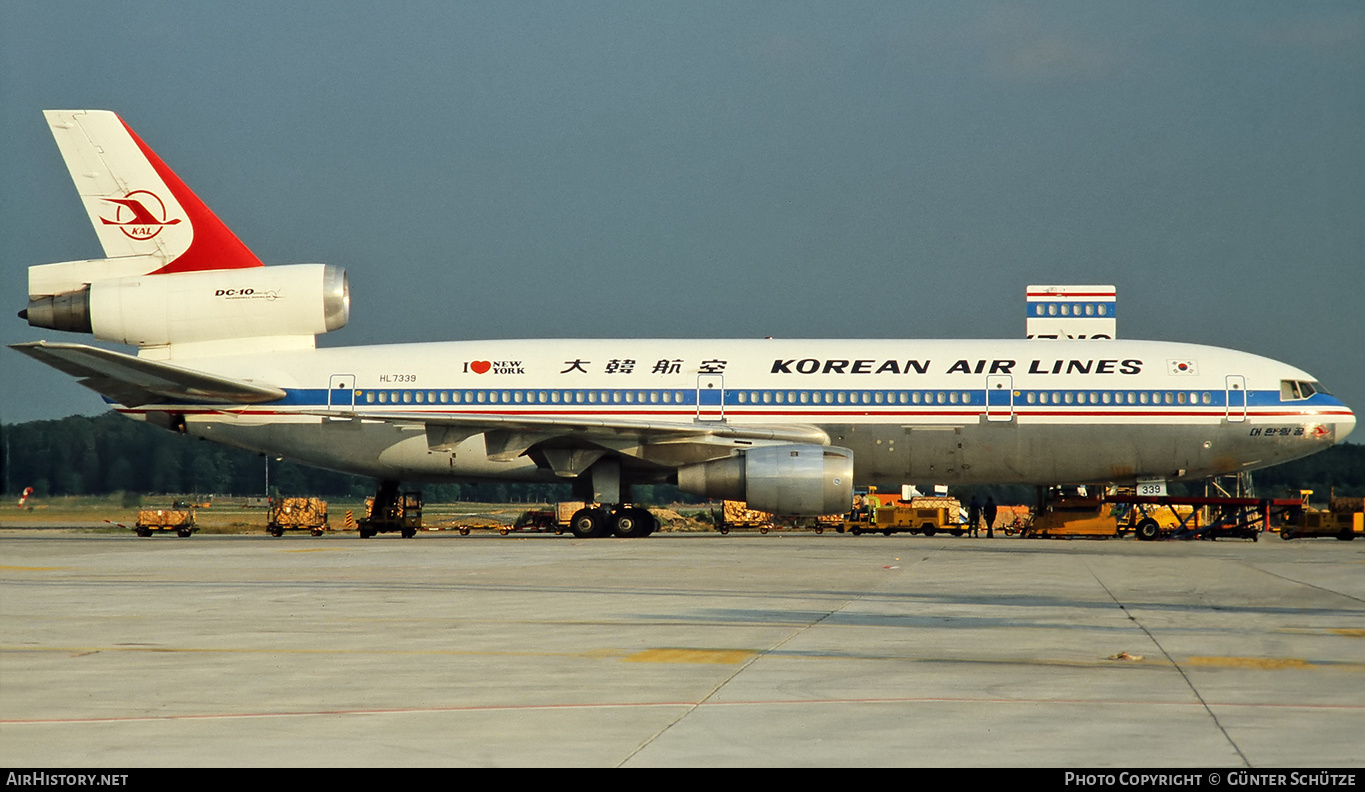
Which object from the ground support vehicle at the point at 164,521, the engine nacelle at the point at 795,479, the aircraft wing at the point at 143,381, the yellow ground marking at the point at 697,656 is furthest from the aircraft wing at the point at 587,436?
the yellow ground marking at the point at 697,656

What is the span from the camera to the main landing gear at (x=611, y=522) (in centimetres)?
2989

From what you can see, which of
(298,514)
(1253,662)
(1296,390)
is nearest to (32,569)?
(1253,662)

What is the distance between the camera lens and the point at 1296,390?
29703 millimetres

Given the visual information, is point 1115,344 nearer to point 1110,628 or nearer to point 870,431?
point 870,431

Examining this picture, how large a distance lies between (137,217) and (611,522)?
13.4 meters

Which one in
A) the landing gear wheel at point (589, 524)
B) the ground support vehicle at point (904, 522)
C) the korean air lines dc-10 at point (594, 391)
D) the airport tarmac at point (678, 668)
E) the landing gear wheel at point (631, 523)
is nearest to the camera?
the airport tarmac at point (678, 668)

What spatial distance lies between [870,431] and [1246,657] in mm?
19669

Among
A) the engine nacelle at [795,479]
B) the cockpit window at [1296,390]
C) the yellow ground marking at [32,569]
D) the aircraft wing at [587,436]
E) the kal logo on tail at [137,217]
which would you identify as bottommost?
the yellow ground marking at [32,569]

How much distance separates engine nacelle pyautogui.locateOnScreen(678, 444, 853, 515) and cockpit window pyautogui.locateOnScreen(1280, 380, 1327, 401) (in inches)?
407

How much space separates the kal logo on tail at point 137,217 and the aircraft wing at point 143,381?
335 cm

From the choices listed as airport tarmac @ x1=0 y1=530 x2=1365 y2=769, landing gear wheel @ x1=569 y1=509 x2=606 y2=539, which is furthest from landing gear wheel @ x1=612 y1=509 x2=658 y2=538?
airport tarmac @ x1=0 y1=530 x2=1365 y2=769

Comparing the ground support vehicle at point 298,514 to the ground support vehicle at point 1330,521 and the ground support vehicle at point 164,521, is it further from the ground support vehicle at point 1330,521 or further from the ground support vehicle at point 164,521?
the ground support vehicle at point 1330,521

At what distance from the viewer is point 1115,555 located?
23.3 metres

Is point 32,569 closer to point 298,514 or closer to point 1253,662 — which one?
point 1253,662
